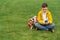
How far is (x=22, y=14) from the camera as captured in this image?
10414 millimetres

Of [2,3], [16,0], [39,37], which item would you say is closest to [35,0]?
[16,0]

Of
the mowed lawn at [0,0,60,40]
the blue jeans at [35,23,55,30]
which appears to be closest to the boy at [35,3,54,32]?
the blue jeans at [35,23,55,30]

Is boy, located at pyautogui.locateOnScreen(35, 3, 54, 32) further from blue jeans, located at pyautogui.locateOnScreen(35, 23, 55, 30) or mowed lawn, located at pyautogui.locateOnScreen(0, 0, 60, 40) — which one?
mowed lawn, located at pyautogui.locateOnScreen(0, 0, 60, 40)

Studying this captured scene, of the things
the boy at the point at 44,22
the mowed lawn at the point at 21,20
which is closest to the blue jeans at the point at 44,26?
the boy at the point at 44,22

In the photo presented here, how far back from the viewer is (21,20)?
918 centimetres

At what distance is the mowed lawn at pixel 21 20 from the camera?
7.29 metres

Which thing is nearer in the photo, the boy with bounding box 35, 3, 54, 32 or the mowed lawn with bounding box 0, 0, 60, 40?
the mowed lawn with bounding box 0, 0, 60, 40

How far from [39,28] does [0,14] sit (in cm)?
300

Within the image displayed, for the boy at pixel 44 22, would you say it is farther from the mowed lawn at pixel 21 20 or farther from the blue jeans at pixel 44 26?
the mowed lawn at pixel 21 20

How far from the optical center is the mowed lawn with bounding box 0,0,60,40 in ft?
23.9

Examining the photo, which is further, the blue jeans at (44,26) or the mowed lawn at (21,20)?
the blue jeans at (44,26)

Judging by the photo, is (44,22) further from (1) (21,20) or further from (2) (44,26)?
(1) (21,20)

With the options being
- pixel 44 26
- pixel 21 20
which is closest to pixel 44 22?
pixel 44 26

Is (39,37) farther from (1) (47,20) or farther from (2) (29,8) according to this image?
(2) (29,8)
